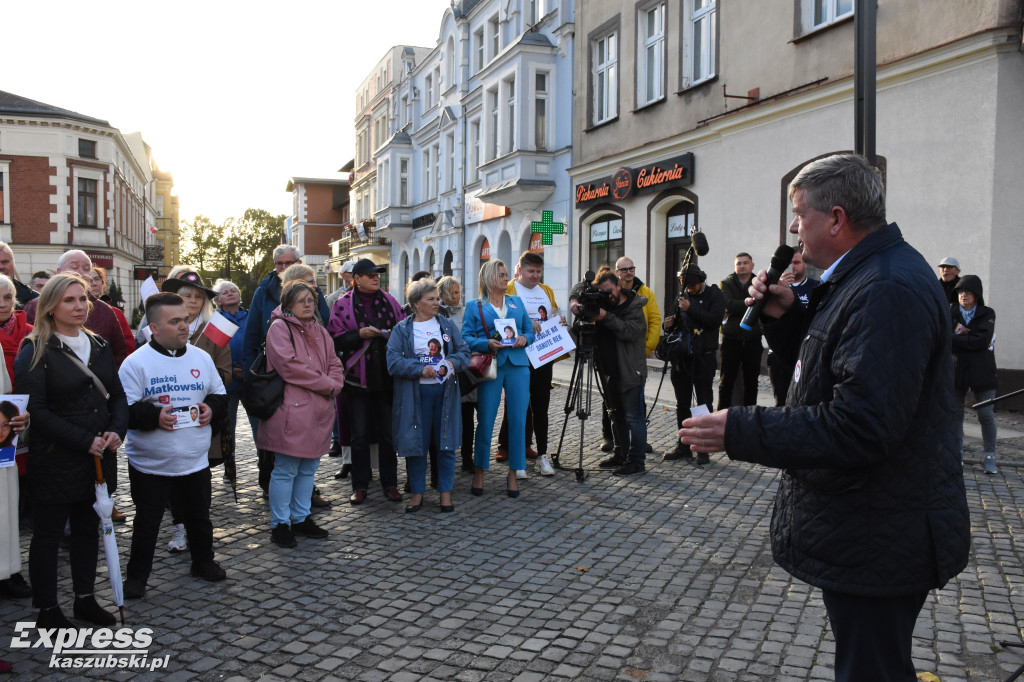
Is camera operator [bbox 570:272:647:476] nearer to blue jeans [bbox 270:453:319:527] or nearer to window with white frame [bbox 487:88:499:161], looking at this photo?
blue jeans [bbox 270:453:319:527]

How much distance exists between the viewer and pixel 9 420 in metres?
3.56

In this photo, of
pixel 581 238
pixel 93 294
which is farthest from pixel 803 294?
pixel 581 238

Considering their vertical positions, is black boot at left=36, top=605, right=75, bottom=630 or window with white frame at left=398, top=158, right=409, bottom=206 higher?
window with white frame at left=398, top=158, right=409, bottom=206

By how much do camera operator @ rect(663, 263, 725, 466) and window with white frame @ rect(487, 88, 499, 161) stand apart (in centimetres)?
1858

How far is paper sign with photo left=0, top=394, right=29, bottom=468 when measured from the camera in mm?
3541

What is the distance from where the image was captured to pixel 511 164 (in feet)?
→ 73.7

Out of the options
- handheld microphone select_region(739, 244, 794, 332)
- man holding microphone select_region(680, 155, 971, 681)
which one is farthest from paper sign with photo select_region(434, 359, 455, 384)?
man holding microphone select_region(680, 155, 971, 681)

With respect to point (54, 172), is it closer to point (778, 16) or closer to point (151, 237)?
point (151, 237)

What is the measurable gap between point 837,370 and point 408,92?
126 ft

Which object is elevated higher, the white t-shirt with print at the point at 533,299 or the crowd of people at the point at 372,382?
the white t-shirt with print at the point at 533,299

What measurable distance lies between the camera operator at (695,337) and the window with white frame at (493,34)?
2092 cm

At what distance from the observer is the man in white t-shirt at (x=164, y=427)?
14.1ft

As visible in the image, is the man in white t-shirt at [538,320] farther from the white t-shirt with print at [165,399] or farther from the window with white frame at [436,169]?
the window with white frame at [436,169]

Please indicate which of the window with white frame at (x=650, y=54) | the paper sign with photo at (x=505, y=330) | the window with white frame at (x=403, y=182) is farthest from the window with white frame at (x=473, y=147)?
the paper sign with photo at (x=505, y=330)
